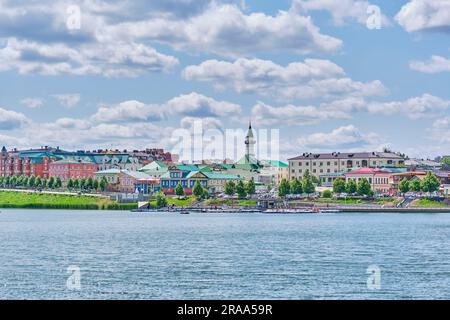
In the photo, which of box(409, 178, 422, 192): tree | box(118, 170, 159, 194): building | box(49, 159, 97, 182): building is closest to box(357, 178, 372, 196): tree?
box(409, 178, 422, 192): tree

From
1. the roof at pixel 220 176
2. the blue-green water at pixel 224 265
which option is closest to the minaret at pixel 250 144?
the roof at pixel 220 176

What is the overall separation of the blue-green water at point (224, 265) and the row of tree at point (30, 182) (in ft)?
220

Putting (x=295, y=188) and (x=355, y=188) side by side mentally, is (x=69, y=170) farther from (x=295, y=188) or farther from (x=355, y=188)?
(x=355, y=188)

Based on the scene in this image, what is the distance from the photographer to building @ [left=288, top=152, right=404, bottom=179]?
118438 mm

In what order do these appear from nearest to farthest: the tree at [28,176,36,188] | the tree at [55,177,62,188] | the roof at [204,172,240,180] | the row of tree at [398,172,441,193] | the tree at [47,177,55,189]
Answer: the row of tree at [398,172,441,193], the tree at [55,177,62,188], the tree at [47,177,55,189], the roof at [204,172,240,180], the tree at [28,176,36,188]

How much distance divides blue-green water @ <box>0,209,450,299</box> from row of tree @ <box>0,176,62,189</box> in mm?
66934

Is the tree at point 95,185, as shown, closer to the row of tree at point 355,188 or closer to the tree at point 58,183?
the tree at point 58,183

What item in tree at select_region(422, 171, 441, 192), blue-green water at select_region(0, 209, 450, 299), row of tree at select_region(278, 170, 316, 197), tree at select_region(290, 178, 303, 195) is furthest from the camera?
tree at select_region(290, 178, 303, 195)

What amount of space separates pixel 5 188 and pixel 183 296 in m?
99.9

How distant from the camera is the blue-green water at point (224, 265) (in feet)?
73.2

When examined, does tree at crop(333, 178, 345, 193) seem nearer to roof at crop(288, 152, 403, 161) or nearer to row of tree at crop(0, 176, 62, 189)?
roof at crop(288, 152, 403, 161)

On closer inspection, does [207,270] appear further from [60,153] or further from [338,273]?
[60,153]

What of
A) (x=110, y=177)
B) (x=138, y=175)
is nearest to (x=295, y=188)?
(x=138, y=175)
